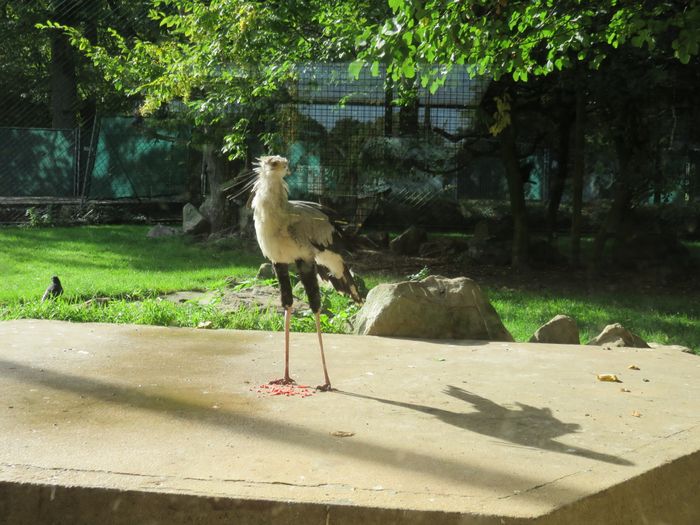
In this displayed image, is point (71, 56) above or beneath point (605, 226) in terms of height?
above

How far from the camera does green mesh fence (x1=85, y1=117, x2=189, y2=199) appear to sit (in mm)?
17625

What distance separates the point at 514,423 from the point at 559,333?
264 centimetres

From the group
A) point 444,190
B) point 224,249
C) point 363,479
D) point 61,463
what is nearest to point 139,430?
point 61,463

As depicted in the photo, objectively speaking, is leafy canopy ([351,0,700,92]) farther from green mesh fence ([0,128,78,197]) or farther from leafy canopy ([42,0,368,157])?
green mesh fence ([0,128,78,197])

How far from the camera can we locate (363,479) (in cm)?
339

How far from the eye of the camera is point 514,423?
14.0ft

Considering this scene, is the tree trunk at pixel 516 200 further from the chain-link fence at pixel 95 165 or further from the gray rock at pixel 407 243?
the chain-link fence at pixel 95 165

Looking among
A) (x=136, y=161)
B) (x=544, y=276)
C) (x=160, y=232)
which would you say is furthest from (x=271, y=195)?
(x=136, y=161)

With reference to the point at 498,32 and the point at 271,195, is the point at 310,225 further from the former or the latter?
the point at 498,32

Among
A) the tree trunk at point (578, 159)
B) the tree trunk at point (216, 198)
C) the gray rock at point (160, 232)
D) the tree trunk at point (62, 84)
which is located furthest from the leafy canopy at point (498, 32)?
the tree trunk at point (62, 84)

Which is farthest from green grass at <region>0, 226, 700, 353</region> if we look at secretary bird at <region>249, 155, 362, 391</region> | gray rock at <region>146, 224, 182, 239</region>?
secretary bird at <region>249, 155, 362, 391</region>

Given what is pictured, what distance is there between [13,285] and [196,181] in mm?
9365

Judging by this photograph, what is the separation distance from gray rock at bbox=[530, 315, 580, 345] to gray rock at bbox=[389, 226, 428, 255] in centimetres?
689

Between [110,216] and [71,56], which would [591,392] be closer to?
[110,216]
